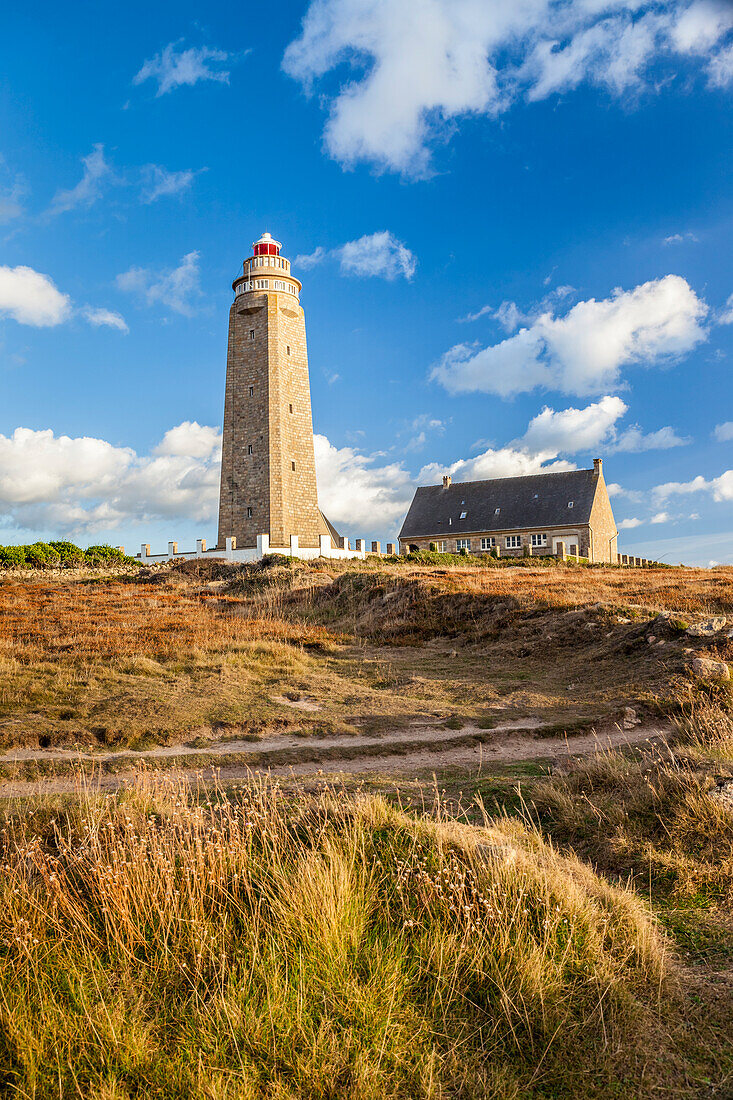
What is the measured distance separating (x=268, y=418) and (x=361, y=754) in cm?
3224

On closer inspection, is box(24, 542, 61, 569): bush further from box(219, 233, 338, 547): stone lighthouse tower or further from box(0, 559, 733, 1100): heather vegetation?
box(0, 559, 733, 1100): heather vegetation

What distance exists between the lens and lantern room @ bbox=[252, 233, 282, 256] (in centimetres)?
4212

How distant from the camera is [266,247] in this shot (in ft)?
138

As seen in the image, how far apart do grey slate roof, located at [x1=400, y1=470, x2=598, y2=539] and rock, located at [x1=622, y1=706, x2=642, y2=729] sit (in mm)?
42448

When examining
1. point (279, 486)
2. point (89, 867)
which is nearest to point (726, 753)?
point (89, 867)

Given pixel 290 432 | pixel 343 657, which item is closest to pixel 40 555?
pixel 290 432

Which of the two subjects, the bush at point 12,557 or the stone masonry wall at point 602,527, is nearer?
the bush at point 12,557

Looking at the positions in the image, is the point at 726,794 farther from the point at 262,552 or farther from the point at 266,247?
the point at 266,247

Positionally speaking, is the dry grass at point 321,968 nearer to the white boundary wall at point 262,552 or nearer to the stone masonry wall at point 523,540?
the white boundary wall at point 262,552

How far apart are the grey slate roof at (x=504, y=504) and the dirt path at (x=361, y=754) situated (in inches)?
1720

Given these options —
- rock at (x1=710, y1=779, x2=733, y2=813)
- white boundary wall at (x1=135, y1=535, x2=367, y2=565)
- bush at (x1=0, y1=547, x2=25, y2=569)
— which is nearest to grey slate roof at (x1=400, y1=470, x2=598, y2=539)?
white boundary wall at (x1=135, y1=535, x2=367, y2=565)

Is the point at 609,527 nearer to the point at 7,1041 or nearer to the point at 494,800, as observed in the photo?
the point at 494,800

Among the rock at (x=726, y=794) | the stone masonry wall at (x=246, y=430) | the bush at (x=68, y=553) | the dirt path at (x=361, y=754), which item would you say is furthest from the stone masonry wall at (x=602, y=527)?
the rock at (x=726, y=794)

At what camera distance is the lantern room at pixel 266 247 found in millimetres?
42125
